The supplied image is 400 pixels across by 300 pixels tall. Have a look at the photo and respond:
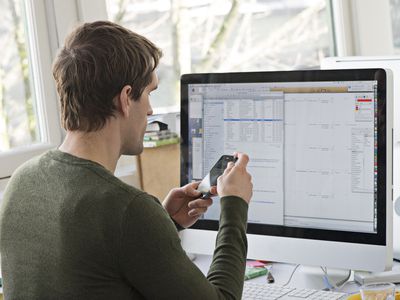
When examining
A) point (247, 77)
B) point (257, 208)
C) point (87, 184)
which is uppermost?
point (247, 77)

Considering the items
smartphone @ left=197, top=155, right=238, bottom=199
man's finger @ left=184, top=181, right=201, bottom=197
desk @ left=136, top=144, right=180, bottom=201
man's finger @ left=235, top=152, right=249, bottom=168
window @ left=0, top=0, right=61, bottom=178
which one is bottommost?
desk @ left=136, top=144, right=180, bottom=201

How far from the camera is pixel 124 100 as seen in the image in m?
1.33

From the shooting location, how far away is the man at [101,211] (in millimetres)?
1208

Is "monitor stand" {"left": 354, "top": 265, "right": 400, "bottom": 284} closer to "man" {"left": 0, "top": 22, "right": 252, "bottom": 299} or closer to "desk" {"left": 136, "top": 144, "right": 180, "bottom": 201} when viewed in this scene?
"man" {"left": 0, "top": 22, "right": 252, "bottom": 299}

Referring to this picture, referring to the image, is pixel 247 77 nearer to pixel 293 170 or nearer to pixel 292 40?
pixel 293 170

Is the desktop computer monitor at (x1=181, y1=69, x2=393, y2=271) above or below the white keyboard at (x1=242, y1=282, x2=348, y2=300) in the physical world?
above

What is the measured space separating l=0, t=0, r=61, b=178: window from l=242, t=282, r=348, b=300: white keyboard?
Answer: 3.20ft

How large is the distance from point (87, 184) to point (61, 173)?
0.06 meters

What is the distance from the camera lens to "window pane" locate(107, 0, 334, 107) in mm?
2885

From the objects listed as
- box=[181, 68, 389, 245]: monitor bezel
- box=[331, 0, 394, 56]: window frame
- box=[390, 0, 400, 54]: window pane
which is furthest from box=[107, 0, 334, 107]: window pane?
box=[181, 68, 389, 245]: monitor bezel

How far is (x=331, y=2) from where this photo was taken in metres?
3.70

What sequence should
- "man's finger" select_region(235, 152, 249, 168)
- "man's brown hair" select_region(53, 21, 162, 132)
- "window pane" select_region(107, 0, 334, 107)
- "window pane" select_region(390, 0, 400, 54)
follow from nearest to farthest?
"man's brown hair" select_region(53, 21, 162, 132)
"man's finger" select_region(235, 152, 249, 168)
"window pane" select_region(107, 0, 334, 107)
"window pane" select_region(390, 0, 400, 54)

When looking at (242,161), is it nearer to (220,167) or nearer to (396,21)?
(220,167)

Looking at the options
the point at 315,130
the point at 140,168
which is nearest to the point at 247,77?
the point at 315,130
